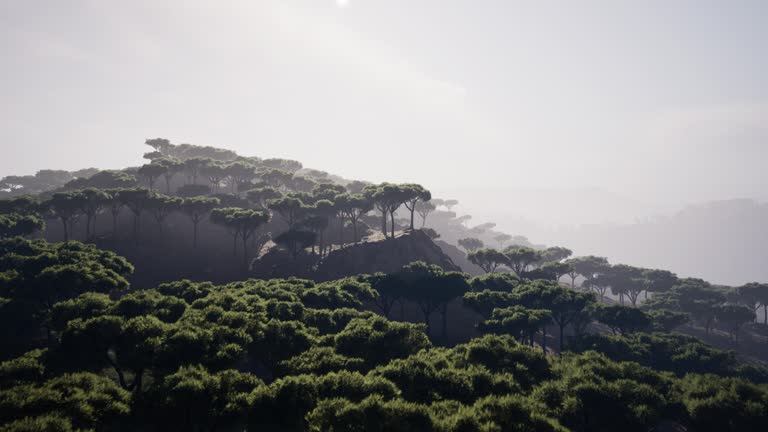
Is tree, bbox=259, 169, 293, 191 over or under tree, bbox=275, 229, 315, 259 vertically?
over

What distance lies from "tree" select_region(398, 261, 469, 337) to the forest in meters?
0.34

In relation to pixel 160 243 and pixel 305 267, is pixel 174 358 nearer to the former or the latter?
pixel 305 267

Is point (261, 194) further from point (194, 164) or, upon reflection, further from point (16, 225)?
point (16, 225)

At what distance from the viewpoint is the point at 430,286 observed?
58.3 meters

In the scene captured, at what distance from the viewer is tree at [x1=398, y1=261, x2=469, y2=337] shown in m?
57.4

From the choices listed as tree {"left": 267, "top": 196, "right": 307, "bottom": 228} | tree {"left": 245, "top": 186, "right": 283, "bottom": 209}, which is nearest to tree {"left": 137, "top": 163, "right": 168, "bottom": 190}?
tree {"left": 245, "top": 186, "right": 283, "bottom": 209}

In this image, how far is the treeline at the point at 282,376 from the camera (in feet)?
61.0

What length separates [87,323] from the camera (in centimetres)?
2641

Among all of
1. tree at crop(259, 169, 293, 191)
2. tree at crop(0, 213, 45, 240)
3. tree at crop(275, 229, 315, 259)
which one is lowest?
tree at crop(275, 229, 315, 259)

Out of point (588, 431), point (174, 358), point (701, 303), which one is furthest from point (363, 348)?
point (701, 303)

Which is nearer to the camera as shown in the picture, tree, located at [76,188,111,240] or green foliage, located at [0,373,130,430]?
green foliage, located at [0,373,130,430]

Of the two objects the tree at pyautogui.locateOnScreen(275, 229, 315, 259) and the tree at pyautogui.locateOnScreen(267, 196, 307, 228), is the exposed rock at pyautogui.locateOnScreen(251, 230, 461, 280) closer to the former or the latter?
the tree at pyautogui.locateOnScreen(275, 229, 315, 259)

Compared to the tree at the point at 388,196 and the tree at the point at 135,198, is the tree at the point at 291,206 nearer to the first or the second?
the tree at the point at 388,196

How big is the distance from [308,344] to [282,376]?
138 inches
